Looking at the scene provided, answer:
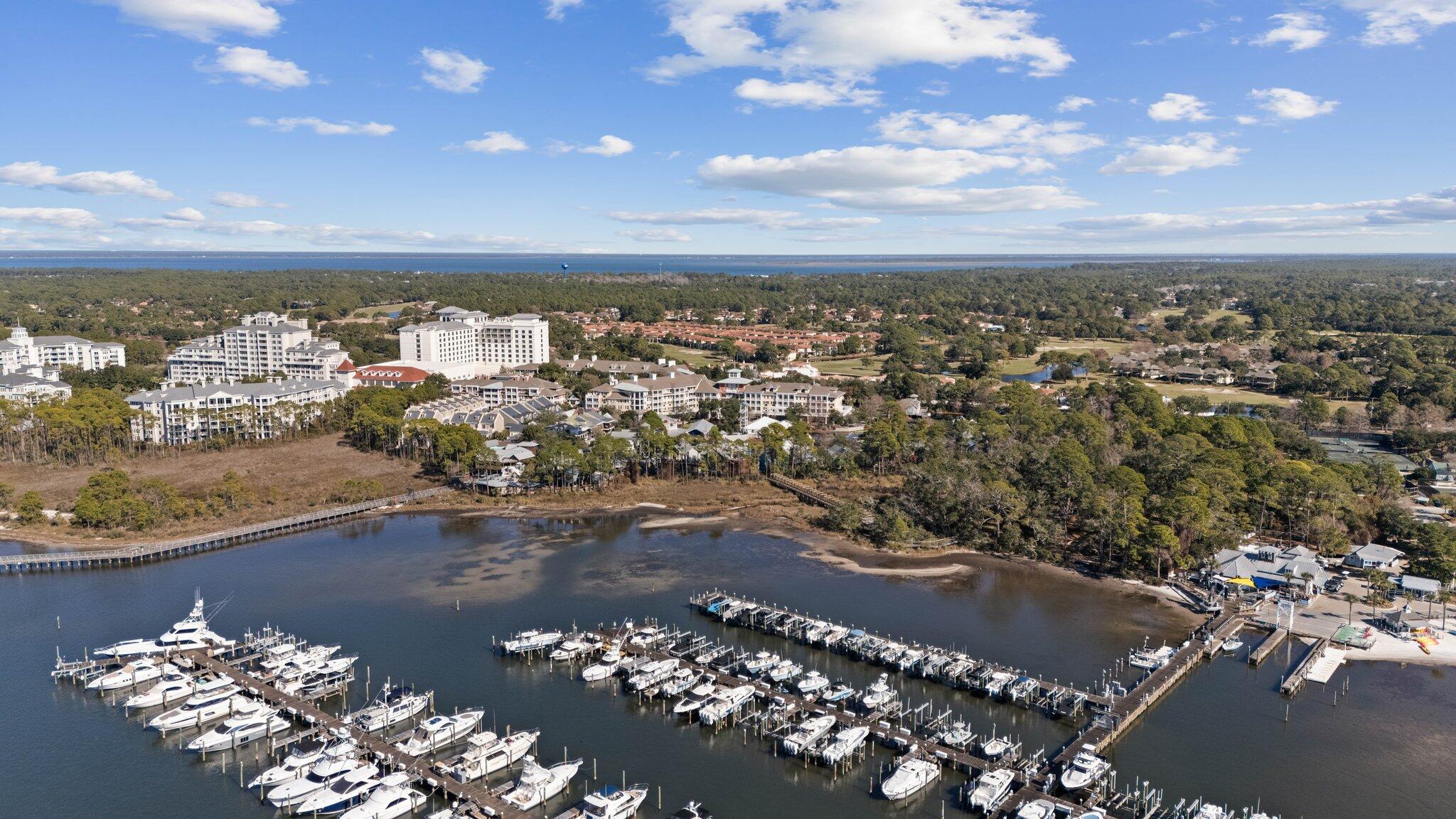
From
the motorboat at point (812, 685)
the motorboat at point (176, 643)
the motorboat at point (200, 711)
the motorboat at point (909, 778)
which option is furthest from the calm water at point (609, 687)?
the motorboat at point (812, 685)

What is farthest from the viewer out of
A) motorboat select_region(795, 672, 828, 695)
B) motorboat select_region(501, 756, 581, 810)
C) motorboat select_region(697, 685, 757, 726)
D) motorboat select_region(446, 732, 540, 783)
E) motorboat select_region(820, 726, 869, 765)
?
motorboat select_region(795, 672, 828, 695)

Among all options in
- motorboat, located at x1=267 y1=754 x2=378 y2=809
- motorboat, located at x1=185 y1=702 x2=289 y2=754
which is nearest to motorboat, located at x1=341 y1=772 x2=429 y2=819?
motorboat, located at x1=267 y1=754 x2=378 y2=809

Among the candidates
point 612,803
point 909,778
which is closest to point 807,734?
point 909,778

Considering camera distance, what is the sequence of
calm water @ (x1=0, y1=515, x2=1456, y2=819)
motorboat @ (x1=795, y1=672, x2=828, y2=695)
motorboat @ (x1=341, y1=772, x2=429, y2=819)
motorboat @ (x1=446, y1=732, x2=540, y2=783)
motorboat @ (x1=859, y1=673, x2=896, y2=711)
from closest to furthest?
1. motorboat @ (x1=341, y1=772, x2=429, y2=819)
2. calm water @ (x1=0, y1=515, x2=1456, y2=819)
3. motorboat @ (x1=446, y1=732, x2=540, y2=783)
4. motorboat @ (x1=859, y1=673, x2=896, y2=711)
5. motorboat @ (x1=795, y1=672, x2=828, y2=695)

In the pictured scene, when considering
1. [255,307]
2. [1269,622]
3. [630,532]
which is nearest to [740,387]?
[630,532]

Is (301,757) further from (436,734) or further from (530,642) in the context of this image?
(530,642)

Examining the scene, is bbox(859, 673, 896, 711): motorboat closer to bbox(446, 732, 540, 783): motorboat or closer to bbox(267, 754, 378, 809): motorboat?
bbox(446, 732, 540, 783): motorboat

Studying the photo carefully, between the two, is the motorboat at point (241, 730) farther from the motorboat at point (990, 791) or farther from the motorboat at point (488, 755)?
the motorboat at point (990, 791)
